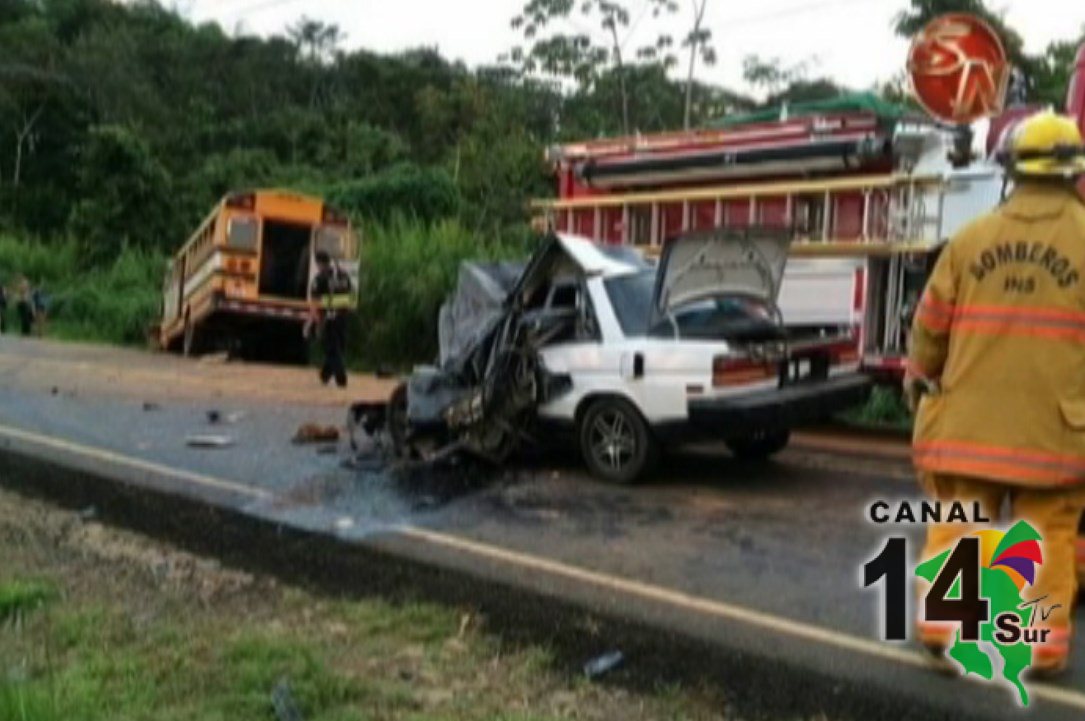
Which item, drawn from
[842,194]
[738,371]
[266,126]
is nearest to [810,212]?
[842,194]

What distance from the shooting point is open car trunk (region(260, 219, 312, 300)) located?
19.9 metres

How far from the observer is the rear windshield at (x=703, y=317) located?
312 inches

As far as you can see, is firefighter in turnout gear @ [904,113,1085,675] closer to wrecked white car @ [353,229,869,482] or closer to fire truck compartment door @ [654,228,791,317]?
wrecked white car @ [353,229,869,482]

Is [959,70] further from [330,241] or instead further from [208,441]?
[330,241]

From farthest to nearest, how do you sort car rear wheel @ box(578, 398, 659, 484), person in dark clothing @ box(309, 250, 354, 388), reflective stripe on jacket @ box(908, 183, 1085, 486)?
person in dark clothing @ box(309, 250, 354, 388) < car rear wheel @ box(578, 398, 659, 484) < reflective stripe on jacket @ box(908, 183, 1085, 486)

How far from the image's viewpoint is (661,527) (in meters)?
6.85

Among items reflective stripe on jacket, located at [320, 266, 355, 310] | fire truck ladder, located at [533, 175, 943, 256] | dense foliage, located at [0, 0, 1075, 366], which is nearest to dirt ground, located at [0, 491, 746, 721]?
fire truck ladder, located at [533, 175, 943, 256]

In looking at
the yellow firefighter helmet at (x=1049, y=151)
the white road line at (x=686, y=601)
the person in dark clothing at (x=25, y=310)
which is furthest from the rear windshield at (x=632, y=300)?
the person in dark clothing at (x=25, y=310)

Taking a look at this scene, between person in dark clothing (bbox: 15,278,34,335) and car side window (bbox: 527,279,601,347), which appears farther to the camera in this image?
person in dark clothing (bbox: 15,278,34,335)

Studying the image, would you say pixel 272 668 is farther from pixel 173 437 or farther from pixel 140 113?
pixel 140 113

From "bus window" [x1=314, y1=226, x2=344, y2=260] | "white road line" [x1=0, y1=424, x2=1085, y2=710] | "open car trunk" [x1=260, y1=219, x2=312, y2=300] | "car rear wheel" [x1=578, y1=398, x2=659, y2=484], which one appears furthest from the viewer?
"open car trunk" [x1=260, y1=219, x2=312, y2=300]

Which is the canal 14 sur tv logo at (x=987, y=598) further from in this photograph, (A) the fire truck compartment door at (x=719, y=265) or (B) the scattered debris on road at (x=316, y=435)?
(B) the scattered debris on road at (x=316, y=435)

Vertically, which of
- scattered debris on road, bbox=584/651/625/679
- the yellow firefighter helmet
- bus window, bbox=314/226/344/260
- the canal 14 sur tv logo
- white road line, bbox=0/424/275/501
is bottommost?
scattered debris on road, bbox=584/651/625/679

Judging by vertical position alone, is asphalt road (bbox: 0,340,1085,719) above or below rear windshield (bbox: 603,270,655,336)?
below
